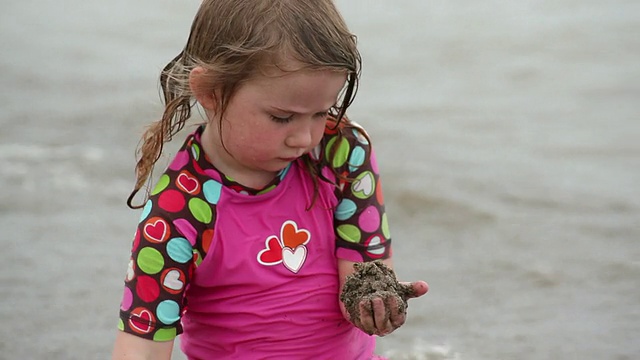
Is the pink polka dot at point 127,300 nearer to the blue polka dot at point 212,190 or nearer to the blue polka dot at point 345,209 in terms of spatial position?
the blue polka dot at point 212,190

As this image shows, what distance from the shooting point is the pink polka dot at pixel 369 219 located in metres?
2.66

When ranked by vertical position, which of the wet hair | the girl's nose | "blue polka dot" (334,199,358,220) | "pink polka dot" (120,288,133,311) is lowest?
"pink polka dot" (120,288,133,311)

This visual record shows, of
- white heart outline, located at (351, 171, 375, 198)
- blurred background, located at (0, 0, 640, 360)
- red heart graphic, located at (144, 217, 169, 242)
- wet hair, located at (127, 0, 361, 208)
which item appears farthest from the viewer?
blurred background, located at (0, 0, 640, 360)

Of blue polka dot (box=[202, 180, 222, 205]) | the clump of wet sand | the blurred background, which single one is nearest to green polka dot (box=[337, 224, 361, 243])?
the clump of wet sand

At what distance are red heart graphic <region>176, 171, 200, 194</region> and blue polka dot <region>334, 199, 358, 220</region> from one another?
37 centimetres

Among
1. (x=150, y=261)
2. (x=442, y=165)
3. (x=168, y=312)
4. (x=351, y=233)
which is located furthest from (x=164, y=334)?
(x=442, y=165)

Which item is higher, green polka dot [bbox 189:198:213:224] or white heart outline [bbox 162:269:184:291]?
green polka dot [bbox 189:198:213:224]

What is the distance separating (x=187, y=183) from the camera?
8.12 feet

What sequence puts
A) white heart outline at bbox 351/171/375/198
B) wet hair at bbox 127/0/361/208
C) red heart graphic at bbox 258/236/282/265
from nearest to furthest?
wet hair at bbox 127/0/361/208
red heart graphic at bbox 258/236/282/265
white heart outline at bbox 351/171/375/198

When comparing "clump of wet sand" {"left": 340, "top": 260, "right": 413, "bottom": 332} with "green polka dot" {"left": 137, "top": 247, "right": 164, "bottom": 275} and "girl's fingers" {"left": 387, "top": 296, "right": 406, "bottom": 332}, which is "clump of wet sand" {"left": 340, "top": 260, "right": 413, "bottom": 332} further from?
"green polka dot" {"left": 137, "top": 247, "right": 164, "bottom": 275}

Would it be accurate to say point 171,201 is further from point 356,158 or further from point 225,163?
point 356,158

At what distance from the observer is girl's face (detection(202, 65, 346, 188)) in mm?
2258

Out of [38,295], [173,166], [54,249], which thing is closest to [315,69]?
[173,166]

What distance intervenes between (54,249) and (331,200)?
1.90 metres
